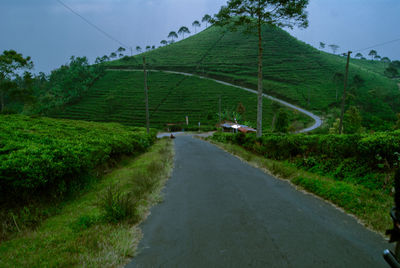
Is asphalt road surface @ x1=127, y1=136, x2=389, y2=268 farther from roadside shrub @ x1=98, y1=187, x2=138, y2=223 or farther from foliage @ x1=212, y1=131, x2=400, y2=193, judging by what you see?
foliage @ x1=212, y1=131, x2=400, y2=193

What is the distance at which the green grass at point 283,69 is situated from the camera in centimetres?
7706

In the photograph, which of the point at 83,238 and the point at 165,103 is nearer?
the point at 83,238

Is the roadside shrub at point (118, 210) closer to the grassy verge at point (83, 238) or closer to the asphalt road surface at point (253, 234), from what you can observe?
the grassy verge at point (83, 238)

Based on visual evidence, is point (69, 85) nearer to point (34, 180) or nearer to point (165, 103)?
point (165, 103)

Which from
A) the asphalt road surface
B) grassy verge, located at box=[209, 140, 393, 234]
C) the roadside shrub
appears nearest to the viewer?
the asphalt road surface

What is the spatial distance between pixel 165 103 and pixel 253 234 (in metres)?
78.9

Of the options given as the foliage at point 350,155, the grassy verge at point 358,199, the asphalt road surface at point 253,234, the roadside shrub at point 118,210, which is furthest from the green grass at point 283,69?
the roadside shrub at point 118,210

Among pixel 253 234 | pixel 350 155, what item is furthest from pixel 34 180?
pixel 350 155

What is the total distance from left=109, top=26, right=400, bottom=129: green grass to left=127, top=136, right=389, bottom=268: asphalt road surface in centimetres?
6397

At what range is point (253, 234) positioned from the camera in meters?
4.41

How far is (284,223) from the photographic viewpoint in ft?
16.0

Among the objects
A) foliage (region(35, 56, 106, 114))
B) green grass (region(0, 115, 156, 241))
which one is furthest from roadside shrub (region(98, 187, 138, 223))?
foliage (region(35, 56, 106, 114))

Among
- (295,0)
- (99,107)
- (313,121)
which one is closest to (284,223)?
(295,0)

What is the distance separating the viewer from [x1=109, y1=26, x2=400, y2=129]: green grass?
7706cm
